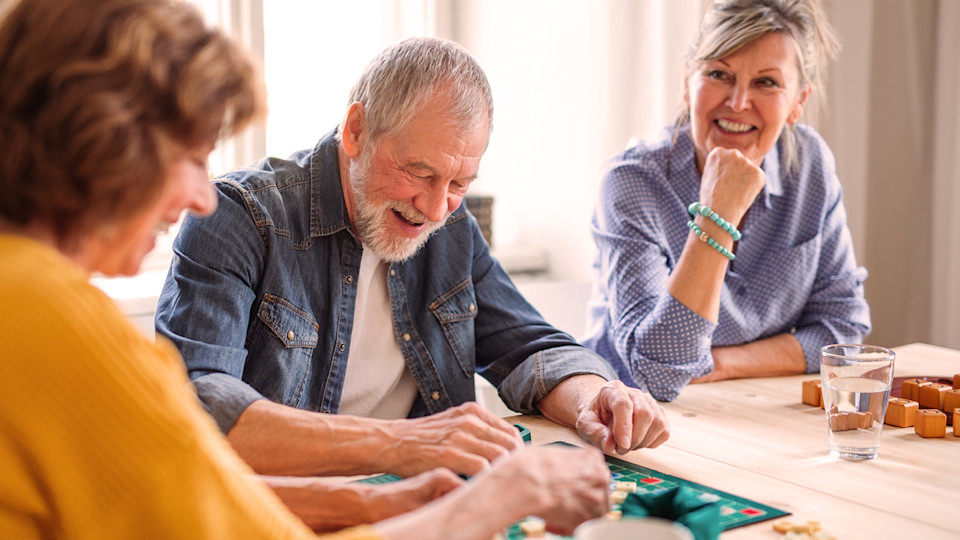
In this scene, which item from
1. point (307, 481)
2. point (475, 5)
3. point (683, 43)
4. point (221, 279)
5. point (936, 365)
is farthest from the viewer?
point (475, 5)

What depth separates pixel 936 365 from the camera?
205cm

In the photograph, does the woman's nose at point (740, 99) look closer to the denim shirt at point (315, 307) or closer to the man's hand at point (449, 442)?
the denim shirt at point (315, 307)

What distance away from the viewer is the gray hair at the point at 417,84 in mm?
1615

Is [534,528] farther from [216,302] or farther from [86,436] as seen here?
[216,302]

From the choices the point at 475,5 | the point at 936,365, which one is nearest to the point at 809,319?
the point at 936,365

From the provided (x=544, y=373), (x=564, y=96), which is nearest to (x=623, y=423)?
(x=544, y=373)

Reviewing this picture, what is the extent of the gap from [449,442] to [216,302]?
0.49 m

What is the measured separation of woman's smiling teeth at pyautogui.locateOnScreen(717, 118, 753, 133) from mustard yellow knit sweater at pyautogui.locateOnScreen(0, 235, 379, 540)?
169cm

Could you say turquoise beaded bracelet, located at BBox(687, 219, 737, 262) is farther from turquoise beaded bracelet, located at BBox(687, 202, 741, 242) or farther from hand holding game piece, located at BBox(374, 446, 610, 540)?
hand holding game piece, located at BBox(374, 446, 610, 540)

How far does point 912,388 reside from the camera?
5.69 feet

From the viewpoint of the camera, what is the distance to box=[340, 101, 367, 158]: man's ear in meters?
1.70

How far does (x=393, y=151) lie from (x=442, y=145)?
0.30 feet

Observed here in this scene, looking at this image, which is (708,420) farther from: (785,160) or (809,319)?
(785,160)

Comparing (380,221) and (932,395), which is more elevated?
(380,221)
